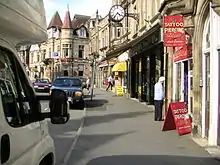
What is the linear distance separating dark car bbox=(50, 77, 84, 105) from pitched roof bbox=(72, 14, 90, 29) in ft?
228

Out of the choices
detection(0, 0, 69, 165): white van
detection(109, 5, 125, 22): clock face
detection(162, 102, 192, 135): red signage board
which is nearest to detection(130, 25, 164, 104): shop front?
detection(109, 5, 125, 22): clock face

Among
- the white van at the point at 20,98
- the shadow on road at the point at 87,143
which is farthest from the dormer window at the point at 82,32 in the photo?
the white van at the point at 20,98

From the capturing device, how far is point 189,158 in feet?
30.0

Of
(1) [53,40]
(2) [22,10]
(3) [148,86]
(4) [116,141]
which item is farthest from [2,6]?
(1) [53,40]

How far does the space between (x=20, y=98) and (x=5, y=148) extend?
2.87ft

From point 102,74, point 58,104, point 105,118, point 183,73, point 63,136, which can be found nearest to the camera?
point 58,104

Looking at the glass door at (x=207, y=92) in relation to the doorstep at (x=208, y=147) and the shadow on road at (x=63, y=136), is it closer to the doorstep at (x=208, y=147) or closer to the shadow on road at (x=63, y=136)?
the doorstep at (x=208, y=147)

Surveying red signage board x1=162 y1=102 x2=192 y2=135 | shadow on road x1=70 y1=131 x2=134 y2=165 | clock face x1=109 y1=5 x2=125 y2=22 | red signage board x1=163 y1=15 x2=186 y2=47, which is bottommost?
shadow on road x1=70 y1=131 x2=134 y2=165

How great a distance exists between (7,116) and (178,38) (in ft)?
34.8

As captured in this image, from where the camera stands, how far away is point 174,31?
13383mm

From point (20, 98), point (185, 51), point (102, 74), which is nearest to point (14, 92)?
point (20, 98)

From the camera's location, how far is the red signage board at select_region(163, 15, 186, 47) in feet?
43.7

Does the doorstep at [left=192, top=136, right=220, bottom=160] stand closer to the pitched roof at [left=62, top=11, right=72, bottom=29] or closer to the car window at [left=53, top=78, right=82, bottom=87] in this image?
the car window at [left=53, top=78, right=82, bottom=87]

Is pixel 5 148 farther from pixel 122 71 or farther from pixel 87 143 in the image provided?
pixel 122 71
